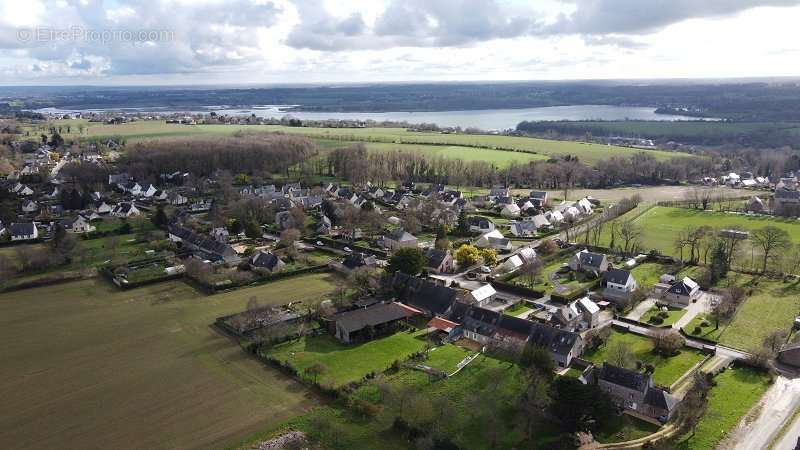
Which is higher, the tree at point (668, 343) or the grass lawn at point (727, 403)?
the tree at point (668, 343)

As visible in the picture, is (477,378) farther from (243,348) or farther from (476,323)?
(243,348)

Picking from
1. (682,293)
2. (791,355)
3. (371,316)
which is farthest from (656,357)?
(371,316)

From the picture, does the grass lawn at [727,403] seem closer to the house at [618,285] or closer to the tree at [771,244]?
the house at [618,285]

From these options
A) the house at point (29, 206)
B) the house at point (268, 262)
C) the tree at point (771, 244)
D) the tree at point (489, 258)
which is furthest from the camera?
the house at point (29, 206)

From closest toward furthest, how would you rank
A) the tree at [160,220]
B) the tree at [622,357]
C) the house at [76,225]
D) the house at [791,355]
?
Result: 1. the tree at [622,357]
2. the house at [791,355]
3. the house at [76,225]
4. the tree at [160,220]

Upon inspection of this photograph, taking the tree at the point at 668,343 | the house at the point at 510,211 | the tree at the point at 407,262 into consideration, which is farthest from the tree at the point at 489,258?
the house at the point at 510,211

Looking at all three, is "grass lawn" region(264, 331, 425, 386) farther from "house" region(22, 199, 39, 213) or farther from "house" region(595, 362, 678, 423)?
"house" region(22, 199, 39, 213)
